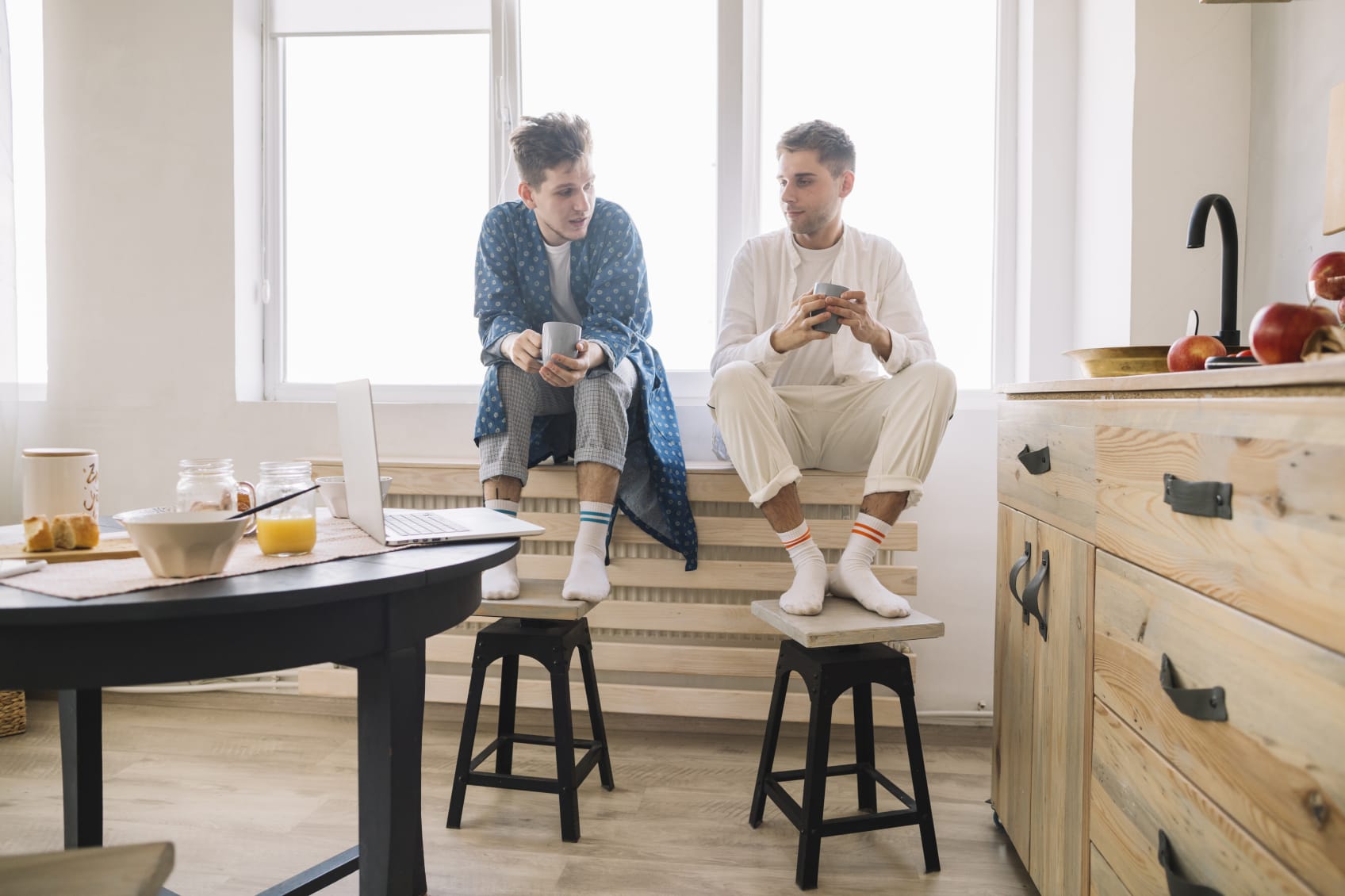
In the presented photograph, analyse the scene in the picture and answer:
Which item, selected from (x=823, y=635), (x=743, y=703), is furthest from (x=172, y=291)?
(x=823, y=635)

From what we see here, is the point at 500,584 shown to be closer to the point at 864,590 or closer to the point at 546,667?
the point at 546,667

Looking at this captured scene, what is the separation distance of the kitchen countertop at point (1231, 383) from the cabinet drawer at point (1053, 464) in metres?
0.06

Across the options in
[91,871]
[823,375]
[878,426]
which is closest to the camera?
[91,871]

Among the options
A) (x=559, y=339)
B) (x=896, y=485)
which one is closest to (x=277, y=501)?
(x=559, y=339)

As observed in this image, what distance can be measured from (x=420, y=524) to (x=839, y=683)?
30.6 inches

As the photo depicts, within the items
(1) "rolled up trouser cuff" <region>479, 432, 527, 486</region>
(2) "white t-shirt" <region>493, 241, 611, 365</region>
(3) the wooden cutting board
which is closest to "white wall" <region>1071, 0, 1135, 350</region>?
(2) "white t-shirt" <region>493, 241, 611, 365</region>

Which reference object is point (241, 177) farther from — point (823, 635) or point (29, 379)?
point (823, 635)

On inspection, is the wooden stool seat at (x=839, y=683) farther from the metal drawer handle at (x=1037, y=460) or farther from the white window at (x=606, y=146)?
the white window at (x=606, y=146)

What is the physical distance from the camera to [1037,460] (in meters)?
1.45

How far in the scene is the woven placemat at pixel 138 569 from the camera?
857 mm

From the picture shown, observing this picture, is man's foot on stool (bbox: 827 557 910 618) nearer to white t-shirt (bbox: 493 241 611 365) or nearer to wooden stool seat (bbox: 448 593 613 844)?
wooden stool seat (bbox: 448 593 613 844)

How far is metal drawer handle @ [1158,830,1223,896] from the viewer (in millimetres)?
855

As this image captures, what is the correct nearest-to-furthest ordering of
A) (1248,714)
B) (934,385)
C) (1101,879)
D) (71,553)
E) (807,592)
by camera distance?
(1248,714) < (71,553) < (1101,879) < (807,592) < (934,385)

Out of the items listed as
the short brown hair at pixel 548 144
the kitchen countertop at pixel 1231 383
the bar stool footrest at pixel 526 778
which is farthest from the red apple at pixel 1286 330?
the short brown hair at pixel 548 144
